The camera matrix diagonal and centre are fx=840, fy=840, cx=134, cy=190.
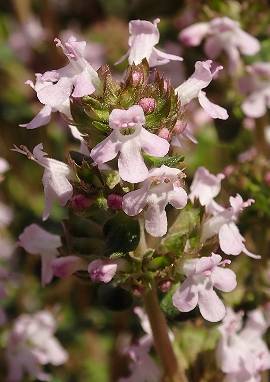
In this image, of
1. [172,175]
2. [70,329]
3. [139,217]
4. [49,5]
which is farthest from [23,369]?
[49,5]

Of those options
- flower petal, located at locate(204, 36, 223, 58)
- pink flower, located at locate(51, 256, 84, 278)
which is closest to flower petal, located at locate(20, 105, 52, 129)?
pink flower, located at locate(51, 256, 84, 278)

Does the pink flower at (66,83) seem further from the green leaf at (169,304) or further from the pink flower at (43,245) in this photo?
the green leaf at (169,304)

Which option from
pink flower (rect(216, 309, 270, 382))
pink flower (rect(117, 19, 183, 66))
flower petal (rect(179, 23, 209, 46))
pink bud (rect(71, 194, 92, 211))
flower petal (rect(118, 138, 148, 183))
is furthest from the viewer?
flower petal (rect(179, 23, 209, 46))

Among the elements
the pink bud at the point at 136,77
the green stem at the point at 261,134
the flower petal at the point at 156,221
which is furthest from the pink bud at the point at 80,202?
the green stem at the point at 261,134

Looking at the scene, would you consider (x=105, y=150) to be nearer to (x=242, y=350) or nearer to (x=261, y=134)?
(x=242, y=350)

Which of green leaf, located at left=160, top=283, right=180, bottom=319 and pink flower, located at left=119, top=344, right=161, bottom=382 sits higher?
green leaf, located at left=160, top=283, right=180, bottom=319

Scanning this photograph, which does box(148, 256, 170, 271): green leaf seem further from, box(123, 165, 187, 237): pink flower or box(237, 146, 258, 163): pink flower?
box(237, 146, 258, 163): pink flower

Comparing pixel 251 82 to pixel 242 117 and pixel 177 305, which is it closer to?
pixel 242 117
